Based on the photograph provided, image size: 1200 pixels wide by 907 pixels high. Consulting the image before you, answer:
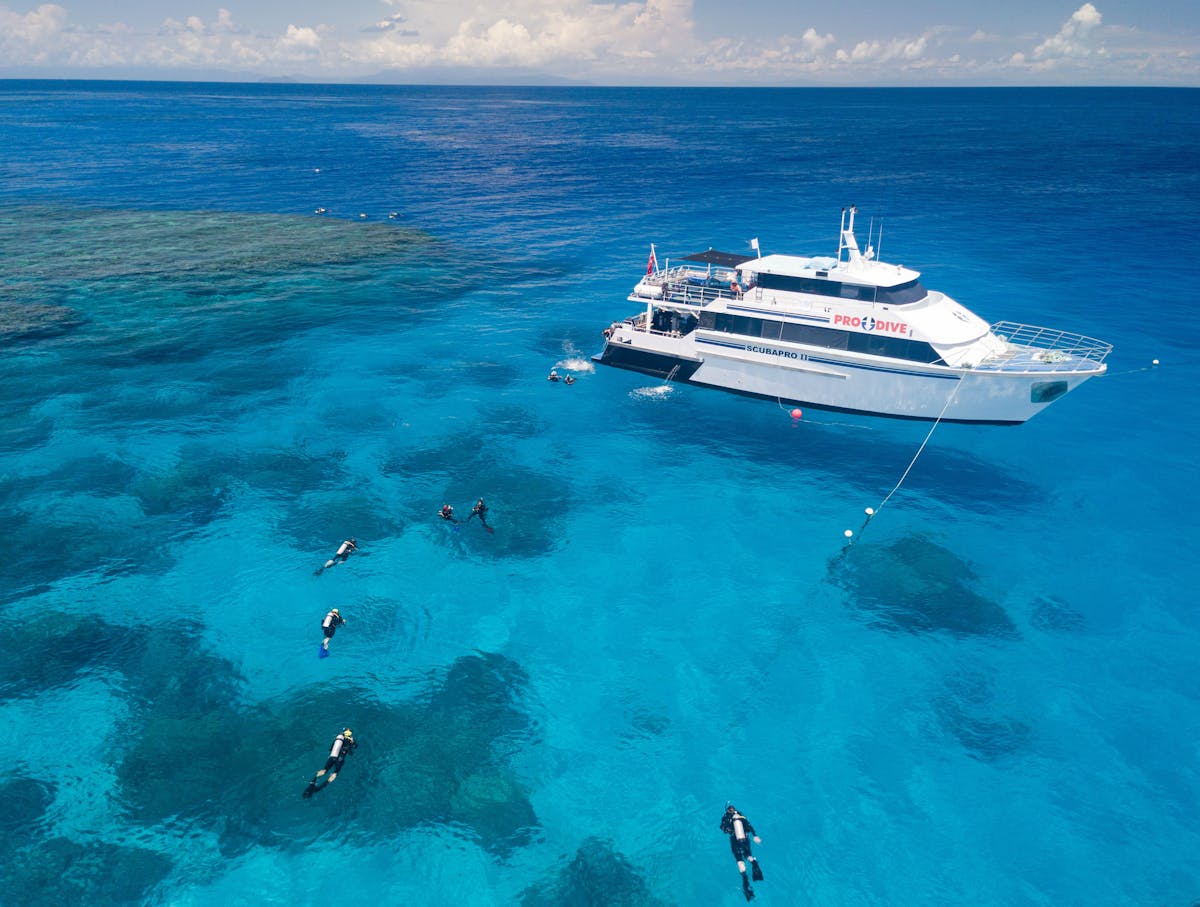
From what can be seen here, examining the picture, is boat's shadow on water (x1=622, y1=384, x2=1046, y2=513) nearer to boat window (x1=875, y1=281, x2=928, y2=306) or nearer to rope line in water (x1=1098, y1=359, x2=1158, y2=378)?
boat window (x1=875, y1=281, x2=928, y2=306)

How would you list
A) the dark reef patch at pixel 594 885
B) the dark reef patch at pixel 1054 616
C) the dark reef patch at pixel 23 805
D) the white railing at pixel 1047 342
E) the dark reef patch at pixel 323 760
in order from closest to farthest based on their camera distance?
the dark reef patch at pixel 594 885 < the dark reef patch at pixel 23 805 < the dark reef patch at pixel 323 760 < the dark reef patch at pixel 1054 616 < the white railing at pixel 1047 342

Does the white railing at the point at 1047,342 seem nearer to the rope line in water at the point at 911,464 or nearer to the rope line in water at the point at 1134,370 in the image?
the rope line in water at the point at 1134,370

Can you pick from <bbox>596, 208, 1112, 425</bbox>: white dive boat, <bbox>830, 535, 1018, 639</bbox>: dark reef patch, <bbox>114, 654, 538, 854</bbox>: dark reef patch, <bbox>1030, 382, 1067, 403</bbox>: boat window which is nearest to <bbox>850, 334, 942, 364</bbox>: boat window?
<bbox>596, 208, 1112, 425</bbox>: white dive boat

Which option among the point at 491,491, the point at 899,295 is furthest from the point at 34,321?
the point at 899,295

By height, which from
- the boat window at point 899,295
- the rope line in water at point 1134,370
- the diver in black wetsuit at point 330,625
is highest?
the boat window at point 899,295

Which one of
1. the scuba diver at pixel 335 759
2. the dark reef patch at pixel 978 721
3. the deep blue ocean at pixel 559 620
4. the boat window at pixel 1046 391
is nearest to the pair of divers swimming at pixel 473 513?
the deep blue ocean at pixel 559 620

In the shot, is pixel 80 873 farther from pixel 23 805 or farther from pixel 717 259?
pixel 717 259

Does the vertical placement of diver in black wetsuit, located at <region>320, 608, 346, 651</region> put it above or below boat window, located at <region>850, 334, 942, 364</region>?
below
